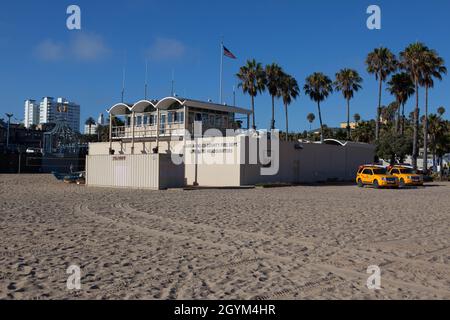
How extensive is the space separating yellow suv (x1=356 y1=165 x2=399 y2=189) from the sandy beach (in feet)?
60.1

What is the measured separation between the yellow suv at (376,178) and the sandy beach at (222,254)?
60.1 ft

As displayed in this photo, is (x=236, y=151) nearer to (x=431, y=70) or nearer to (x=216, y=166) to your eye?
(x=216, y=166)

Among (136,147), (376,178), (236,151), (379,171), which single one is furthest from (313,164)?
(136,147)

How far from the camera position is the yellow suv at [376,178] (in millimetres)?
34000

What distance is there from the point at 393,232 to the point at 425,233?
2.53 ft

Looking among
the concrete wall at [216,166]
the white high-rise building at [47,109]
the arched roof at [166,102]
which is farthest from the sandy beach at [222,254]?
the white high-rise building at [47,109]

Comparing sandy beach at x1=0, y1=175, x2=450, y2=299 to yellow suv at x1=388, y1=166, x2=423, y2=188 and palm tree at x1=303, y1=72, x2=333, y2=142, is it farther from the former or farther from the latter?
palm tree at x1=303, y1=72, x2=333, y2=142

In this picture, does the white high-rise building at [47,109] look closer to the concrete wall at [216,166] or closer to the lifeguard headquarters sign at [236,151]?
the concrete wall at [216,166]

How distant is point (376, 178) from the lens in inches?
1350

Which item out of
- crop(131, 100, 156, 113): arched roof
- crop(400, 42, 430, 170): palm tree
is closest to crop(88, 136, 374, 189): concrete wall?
crop(131, 100, 156, 113): arched roof

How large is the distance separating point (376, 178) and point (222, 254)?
90.5 ft
